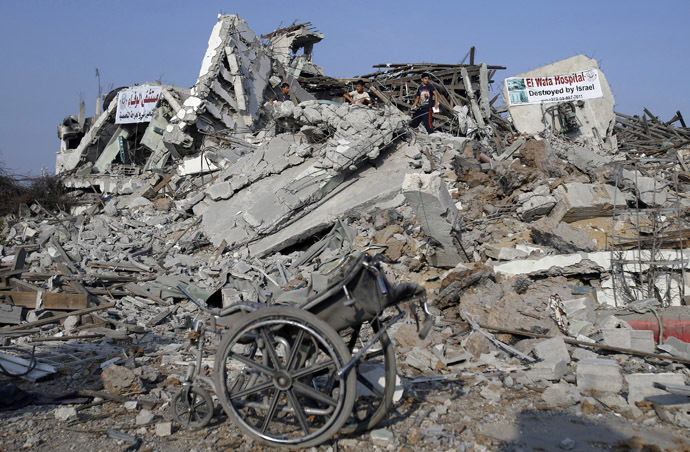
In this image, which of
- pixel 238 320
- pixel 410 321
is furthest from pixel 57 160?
pixel 238 320

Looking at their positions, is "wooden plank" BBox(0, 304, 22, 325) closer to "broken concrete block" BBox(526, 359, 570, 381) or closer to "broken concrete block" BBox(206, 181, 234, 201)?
"broken concrete block" BBox(206, 181, 234, 201)

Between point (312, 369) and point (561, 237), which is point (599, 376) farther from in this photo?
point (561, 237)

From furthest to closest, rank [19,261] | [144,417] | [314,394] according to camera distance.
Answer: [19,261] < [144,417] < [314,394]

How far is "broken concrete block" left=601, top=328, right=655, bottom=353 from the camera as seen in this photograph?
476 centimetres

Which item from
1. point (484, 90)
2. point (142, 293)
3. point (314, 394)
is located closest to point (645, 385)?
point (314, 394)

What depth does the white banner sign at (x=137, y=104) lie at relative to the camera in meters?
16.6

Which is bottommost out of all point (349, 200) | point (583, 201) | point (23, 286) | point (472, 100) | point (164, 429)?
point (164, 429)

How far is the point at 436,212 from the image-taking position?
685 centimetres

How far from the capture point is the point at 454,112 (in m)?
15.2

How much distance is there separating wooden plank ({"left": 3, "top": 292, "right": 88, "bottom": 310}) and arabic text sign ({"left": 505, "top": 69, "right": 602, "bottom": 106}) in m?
12.0

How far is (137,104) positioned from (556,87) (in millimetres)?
12744

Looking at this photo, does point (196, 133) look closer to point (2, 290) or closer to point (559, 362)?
point (2, 290)

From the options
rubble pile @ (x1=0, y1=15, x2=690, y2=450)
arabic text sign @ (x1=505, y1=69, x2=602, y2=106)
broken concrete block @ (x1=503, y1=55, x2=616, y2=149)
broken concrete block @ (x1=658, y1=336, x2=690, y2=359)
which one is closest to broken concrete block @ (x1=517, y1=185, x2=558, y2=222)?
rubble pile @ (x1=0, y1=15, x2=690, y2=450)

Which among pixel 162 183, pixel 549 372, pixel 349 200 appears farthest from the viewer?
pixel 162 183
